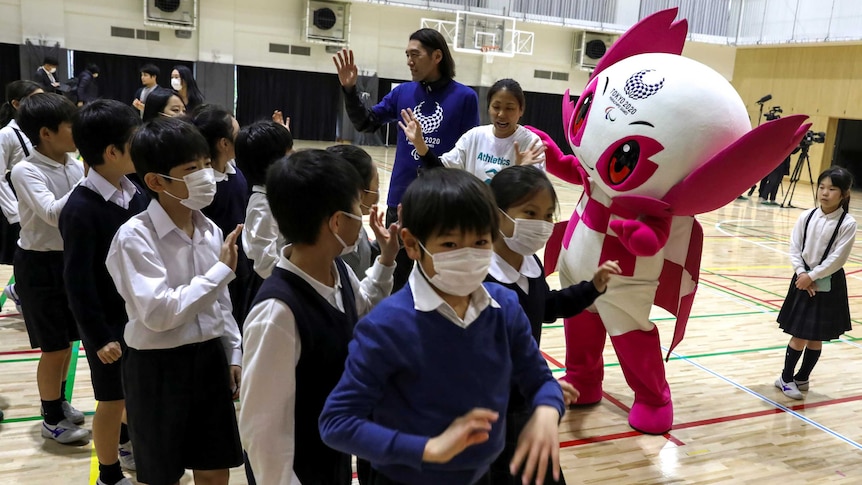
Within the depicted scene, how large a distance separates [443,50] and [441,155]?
53 cm

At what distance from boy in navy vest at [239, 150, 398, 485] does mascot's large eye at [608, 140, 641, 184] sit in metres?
1.64

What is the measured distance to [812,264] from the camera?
3.84 m

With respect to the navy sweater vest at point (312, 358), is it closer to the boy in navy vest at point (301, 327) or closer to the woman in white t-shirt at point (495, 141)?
the boy in navy vest at point (301, 327)

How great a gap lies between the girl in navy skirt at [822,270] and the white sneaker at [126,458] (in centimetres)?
349

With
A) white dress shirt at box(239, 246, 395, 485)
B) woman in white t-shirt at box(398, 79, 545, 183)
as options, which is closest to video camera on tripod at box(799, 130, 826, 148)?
woman in white t-shirt at box(398, 79, 545, 183)

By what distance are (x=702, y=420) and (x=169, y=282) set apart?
2849mm

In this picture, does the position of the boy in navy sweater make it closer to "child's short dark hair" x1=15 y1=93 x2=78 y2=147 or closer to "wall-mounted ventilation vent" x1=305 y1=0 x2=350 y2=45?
"child's short dark hair" x1=15 y1=93 x2=78 y2=147


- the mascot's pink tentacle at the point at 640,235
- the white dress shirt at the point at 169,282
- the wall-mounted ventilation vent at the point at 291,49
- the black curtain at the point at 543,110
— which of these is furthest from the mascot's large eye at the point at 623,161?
the black curtain at the point at 543,110

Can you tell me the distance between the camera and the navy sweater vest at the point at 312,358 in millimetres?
1517

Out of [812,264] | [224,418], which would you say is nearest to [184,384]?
[224,418]

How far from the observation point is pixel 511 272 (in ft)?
6.71

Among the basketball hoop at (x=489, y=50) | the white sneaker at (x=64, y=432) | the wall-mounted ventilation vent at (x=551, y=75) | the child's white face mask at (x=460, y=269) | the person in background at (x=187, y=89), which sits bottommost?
the white sneaker at (x=64, y=432)

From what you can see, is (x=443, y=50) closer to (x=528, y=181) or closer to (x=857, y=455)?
(x=528, y=181)

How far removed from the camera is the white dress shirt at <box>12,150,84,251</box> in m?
2.82
